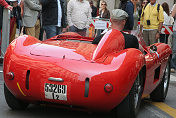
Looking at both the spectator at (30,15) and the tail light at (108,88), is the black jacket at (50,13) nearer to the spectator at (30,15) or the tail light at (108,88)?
the spectator at (30,15)

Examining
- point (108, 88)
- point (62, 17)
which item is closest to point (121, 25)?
point (108, 88)

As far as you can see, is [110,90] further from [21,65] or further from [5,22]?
[5,22]

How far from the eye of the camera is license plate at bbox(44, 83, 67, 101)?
447 cm

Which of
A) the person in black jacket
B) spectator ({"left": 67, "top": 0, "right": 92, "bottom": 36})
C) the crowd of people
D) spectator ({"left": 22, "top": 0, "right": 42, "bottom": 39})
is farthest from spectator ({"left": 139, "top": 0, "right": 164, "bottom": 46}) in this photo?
the person in black jacket

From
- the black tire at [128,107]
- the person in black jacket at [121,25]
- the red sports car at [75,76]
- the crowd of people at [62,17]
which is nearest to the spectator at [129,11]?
the crowd of people at [62,17]

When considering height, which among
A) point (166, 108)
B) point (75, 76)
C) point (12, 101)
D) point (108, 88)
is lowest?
point (166, 108)

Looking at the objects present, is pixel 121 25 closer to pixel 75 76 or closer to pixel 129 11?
pixel 75 76

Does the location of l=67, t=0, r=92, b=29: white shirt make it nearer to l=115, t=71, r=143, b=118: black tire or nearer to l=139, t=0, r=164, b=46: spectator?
l=139, t=0, r=164, b=46: spectator

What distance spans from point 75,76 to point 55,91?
9.8 inches

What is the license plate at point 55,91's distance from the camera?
447 cm

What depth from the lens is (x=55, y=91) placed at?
448 cm

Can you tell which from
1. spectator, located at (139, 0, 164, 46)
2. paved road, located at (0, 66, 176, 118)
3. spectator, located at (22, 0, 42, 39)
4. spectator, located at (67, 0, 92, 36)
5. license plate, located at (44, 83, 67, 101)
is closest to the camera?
license plate, located at (44, 83, 67, 101)

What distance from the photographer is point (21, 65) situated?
4.68 metres

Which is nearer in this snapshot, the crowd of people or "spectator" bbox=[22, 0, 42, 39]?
the crowd of people
